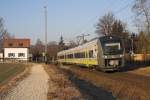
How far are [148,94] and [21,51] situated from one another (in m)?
122

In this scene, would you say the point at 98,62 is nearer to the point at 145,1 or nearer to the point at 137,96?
the point at 137,96

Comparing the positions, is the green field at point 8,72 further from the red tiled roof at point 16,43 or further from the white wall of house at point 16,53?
the red tiled roof at point 16,43

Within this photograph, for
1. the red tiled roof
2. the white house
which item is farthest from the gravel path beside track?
the red tiled roof

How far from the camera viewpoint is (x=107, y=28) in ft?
349

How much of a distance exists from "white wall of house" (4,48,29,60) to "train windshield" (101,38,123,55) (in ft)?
333

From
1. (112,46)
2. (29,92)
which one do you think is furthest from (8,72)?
(29,92)

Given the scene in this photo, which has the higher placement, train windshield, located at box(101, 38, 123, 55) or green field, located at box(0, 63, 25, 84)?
train windshield, located at box(101, 38, 123, 55)

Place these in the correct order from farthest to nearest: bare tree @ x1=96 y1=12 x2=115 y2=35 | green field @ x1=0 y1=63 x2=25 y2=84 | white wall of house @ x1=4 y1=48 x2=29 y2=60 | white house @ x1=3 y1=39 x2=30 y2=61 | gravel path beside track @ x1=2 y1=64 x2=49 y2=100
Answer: white wall of house @ x1=4 y1=48 x2=29 y2=60 → white house @ x1=3 y1=39 x2=30 y2=61 → bare tree @ x1=96 y1=12 x2=115 y2=35 → green field @ x1=0 y1=63 x2=25 y2=84 → gravel path beside track @ x1=2 y1=64 x2=49 y2=100

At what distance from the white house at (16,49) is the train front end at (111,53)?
325ft

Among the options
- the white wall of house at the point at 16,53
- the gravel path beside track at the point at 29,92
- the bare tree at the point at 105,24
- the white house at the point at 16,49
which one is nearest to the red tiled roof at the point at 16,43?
the white house at the point at 16,49

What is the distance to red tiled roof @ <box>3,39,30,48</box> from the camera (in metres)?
142

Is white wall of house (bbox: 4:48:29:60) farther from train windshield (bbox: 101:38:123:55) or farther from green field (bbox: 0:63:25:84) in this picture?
train windshield (bbox: 101:38:123:55)

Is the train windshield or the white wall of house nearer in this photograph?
the train windshield

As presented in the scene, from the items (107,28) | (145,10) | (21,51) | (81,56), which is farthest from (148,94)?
(21,51)
